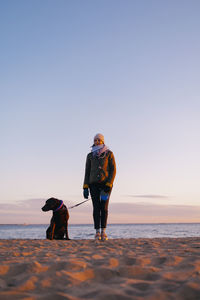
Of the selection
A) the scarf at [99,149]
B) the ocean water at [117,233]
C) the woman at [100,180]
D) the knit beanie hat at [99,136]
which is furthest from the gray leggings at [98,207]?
the ocean water at [117,233]

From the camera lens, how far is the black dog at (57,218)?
6273 millimetres

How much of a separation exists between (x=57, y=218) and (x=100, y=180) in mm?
1808

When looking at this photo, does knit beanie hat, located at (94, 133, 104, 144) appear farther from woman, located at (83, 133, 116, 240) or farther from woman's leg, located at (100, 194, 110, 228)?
woman's leg, located at (100, 194, 110, 228)

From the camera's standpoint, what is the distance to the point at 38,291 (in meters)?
1.59

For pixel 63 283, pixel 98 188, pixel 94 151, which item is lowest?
pixel 63 283

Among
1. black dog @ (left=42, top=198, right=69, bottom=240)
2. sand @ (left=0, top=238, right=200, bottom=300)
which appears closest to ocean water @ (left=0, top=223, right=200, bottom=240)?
black dog @ (left=42, top=198, right=69, bottom=240)

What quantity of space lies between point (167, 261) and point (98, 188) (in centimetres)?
311

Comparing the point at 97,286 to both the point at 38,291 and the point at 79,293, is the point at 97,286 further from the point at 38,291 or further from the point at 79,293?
the point at 38,291

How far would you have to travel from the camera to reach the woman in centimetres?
530

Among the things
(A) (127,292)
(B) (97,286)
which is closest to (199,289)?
(A) (127,292)

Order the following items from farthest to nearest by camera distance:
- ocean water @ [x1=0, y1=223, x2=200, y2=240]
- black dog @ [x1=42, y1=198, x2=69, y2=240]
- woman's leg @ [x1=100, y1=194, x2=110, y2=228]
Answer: ocean water @ [x1=0, y1=223, x2=200, y2=240], black dog @ [x1=42, y1=198, x2=69, y2=240], woman's leg @ [x1=100, y1=194, x2=110, y2=228]

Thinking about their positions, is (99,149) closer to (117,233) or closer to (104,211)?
(104,211)

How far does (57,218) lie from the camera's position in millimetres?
6285

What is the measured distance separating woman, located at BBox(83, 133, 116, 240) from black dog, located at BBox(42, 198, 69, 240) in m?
1.05
